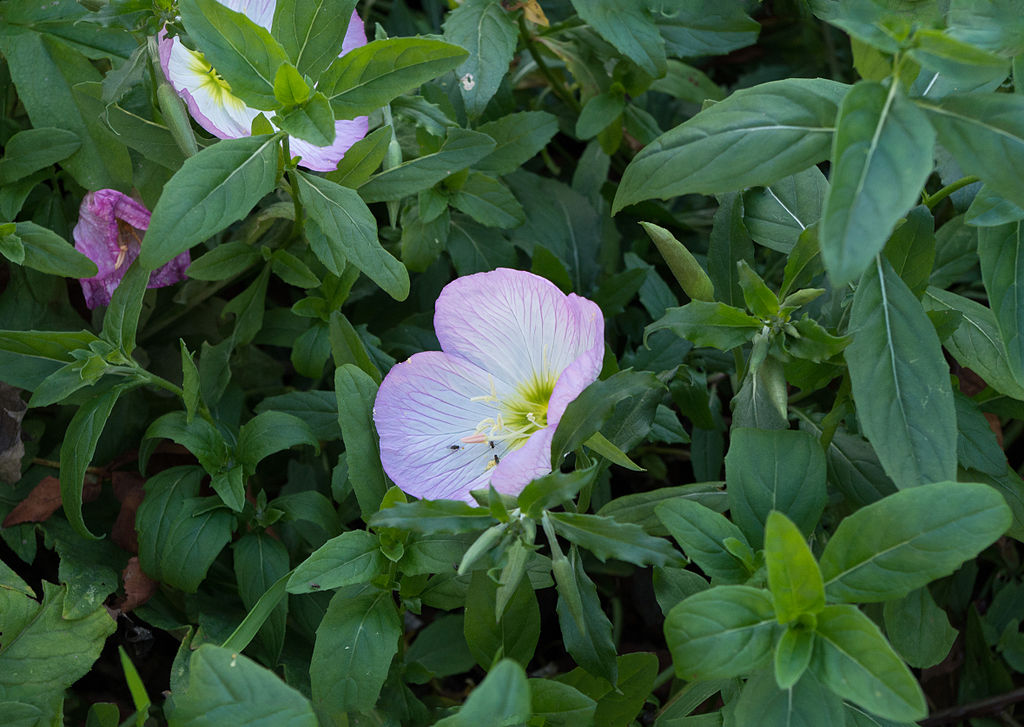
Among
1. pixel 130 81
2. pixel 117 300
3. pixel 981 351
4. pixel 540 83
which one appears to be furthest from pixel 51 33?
pixel 981 351

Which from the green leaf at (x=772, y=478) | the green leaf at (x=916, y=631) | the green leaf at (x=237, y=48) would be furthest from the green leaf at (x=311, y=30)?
the green leaf at (x=916, y=631)

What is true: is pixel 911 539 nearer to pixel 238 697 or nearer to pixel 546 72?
pixel 238 697

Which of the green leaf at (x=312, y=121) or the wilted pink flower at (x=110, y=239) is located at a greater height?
the green leaf at (x=312, y=121)

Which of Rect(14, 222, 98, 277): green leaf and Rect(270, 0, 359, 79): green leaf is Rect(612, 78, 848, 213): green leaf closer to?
Rect(270, 0, 359, 79): green leaf

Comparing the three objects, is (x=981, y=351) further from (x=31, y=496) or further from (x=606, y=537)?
(x=31, y=496)

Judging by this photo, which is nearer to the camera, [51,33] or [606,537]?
[606,537]

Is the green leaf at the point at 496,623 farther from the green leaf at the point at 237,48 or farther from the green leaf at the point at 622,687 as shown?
the green leaf at the point at 237,48

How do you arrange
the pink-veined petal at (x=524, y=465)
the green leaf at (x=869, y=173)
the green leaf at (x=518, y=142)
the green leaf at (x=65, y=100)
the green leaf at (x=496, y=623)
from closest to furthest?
the green leaf at (x=869, y=173), the pink-veined petal at (x=524, y=465), the green leaf at (x=496, y=623), the green leaf at (x=65, y=100), the green leaf at (x=518, y=142)
